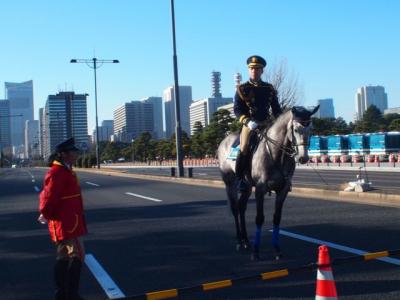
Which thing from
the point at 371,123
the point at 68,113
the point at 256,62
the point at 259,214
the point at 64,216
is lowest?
the point at 259,214

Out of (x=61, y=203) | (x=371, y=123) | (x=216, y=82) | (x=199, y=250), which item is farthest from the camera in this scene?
(x=216, y=82)

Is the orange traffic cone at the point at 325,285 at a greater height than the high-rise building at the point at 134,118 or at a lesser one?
lesser

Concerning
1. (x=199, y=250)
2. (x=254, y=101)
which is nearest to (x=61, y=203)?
(x=254, y=101)

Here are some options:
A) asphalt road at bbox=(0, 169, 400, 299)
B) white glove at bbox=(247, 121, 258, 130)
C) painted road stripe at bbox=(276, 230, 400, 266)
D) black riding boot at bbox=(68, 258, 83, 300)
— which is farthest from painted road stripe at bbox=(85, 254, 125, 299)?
→ painted road stripe at bbox=(276, 230, 400, 266)

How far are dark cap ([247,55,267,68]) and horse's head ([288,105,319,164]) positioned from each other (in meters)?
1.04

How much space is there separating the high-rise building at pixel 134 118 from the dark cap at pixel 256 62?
166 meters

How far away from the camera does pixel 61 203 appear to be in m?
5.39

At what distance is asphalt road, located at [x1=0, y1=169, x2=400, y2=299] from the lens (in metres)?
6.54

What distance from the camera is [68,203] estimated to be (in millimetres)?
5434

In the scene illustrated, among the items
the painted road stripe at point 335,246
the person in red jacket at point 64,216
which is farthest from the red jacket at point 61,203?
the painted road stripe at point 335,246

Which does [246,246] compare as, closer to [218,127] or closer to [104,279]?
[104,279]

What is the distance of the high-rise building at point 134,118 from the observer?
178 metres

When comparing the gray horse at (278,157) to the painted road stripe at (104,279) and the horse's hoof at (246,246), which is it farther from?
the painted road stripe at (104,279)

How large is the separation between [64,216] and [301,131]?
3.42 meters
